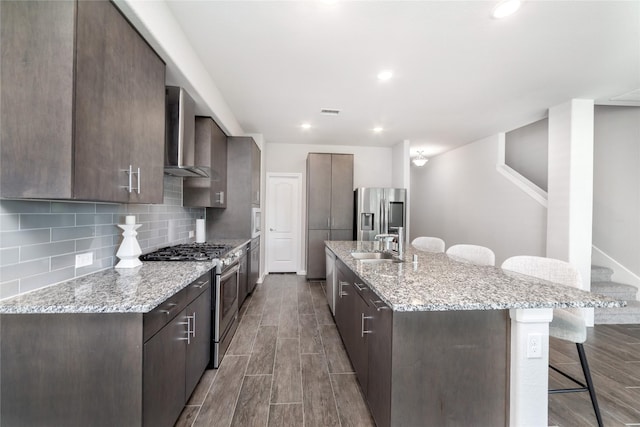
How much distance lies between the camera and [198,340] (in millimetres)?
1811

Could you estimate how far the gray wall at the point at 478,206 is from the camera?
153 inches

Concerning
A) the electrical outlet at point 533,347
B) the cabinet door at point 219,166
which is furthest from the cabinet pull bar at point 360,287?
the cabinet door at point 219,166

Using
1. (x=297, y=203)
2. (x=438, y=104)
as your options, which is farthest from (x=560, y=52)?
(x=297, y=203)

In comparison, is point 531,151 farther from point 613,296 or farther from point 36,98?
point 36,98

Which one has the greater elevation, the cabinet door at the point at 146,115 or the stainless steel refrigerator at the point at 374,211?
the cabinet door at the point at 146,115

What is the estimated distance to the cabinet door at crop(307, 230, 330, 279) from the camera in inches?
191

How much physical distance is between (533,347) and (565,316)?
2.44 feet

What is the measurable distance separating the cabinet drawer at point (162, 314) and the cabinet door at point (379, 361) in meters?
1.14

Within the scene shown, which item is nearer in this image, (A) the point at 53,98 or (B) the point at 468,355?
(A) the point at 53,98

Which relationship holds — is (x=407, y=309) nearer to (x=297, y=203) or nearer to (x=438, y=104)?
(x=438, y=104)

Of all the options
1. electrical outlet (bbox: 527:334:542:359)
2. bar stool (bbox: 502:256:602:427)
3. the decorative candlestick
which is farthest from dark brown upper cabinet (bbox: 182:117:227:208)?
bar stool (bbox: 502:256:602:427)

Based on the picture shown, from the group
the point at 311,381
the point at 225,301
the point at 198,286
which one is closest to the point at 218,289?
the point at 225,301

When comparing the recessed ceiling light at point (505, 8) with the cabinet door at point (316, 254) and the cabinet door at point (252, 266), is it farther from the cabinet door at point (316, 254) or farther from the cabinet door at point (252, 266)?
the cabinet door at point (316, 254)

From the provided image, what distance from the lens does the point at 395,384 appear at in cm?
122
